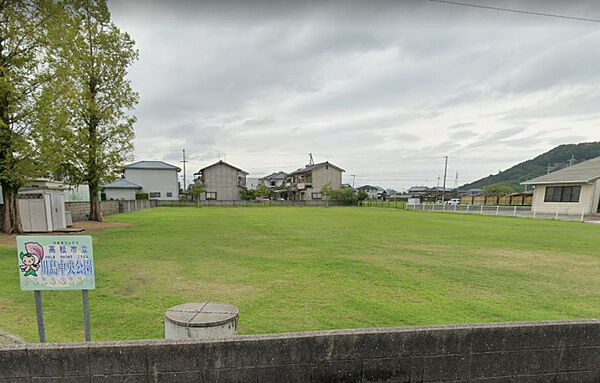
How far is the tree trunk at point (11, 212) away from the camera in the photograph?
32.6ft

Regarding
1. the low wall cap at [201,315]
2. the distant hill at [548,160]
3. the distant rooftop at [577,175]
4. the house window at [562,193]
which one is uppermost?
the distant hill at [548,160]

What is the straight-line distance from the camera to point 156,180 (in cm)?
3984

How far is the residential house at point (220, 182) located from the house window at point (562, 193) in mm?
38272

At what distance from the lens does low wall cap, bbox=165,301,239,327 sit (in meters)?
2.69

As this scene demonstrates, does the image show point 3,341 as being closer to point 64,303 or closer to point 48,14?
point 64,303

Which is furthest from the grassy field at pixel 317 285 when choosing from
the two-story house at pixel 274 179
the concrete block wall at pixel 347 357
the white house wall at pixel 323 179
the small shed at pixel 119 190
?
the two-story house at pixel 274 179

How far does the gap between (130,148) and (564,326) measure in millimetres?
17966

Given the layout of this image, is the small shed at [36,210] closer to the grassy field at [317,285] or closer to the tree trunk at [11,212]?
the tree trunk at [11,212]

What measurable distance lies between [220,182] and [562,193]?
133 feet

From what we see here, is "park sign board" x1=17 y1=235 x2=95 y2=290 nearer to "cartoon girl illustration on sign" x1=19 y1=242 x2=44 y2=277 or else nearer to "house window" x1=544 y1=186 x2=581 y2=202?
"cartoon girl illustration on sign" x1=19 y1=242 x2=44 y2=277

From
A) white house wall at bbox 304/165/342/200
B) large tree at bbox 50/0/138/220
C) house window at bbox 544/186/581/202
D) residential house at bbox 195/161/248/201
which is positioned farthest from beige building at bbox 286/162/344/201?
large tree at bbox 50/0/138/220

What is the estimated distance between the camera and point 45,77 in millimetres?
9375

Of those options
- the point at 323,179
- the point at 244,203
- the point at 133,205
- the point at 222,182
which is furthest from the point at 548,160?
the point at 133,205

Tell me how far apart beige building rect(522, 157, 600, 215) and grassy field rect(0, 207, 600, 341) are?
55.7ft
